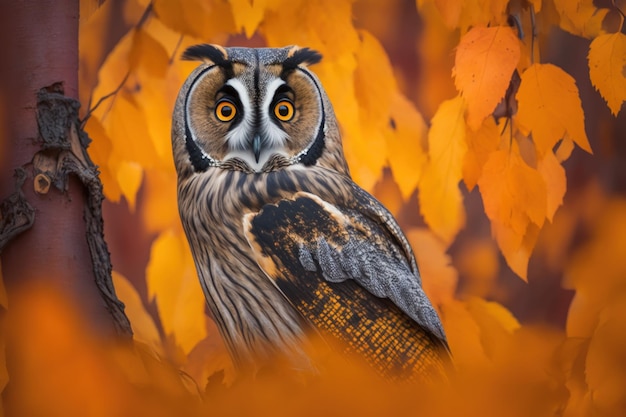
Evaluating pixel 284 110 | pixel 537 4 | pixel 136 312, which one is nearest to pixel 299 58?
pixel 284 110

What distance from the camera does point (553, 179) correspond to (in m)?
1.32

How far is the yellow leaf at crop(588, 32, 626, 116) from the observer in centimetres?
125

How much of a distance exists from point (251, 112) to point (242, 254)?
245 millimetres

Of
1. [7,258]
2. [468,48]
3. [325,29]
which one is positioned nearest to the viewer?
[7,258]

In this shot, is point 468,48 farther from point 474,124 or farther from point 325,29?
point 325,29

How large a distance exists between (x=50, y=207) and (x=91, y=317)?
0.18 metres

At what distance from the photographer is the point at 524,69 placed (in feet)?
4.36

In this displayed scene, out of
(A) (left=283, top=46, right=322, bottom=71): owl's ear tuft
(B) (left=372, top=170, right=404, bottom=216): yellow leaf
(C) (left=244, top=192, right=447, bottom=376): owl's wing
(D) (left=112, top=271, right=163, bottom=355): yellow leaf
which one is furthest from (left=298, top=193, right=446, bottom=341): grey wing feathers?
(D) (left=112, top=271, right=163, bottom=355): yellow leaf

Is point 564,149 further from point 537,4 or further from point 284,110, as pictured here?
point 284,110

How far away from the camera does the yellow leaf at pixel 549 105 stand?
1.24m

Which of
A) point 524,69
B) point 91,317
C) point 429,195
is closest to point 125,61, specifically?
point 91,317

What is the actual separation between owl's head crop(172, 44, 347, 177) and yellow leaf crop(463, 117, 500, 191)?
25cm

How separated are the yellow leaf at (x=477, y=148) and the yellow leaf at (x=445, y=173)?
1 centimetres

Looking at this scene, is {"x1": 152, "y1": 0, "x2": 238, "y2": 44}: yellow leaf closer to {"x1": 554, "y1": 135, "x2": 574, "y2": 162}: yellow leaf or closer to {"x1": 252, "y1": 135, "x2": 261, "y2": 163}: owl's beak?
{"x1": 252, "y1": 135, "x2": 261, "y2": 163}: owl's beak
